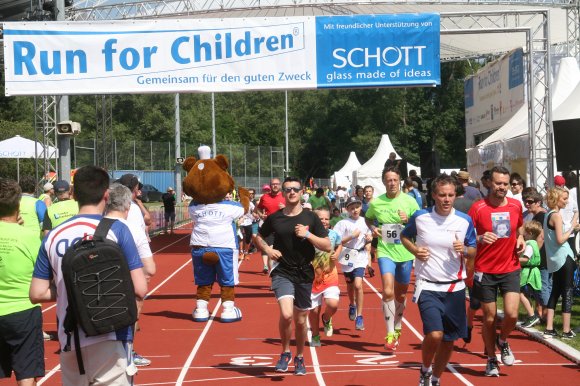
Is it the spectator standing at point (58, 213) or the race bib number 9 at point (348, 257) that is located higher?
the spectator standing at point (58, 213)

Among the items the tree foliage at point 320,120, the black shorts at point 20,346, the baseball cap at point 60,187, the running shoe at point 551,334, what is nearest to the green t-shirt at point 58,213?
the baseball cap at point 60,187

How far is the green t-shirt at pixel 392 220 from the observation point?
11.8 m

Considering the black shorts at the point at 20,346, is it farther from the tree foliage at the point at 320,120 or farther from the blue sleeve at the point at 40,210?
the tree foliage at the point at 320,120

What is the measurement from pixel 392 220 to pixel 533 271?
229 cm

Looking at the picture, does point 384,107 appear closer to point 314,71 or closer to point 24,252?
point 314,71

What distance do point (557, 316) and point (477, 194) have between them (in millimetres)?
2851

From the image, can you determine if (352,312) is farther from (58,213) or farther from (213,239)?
(58,213)

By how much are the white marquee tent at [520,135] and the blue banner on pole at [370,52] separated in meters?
3.51

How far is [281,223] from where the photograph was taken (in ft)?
33.6

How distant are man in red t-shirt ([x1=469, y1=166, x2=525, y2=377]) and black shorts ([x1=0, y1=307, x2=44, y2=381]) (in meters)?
4.64

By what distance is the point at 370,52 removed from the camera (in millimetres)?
21766

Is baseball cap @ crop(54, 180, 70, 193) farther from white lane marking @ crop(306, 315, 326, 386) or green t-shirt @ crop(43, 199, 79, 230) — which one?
white lane marking @ crop(306, 315, 326, 386)

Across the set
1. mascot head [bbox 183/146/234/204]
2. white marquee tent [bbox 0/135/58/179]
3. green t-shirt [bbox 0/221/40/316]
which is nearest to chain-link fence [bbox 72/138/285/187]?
white marquee tent [bbox 0/135/58/179]

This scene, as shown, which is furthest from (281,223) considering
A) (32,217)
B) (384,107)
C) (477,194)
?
(384,107)
